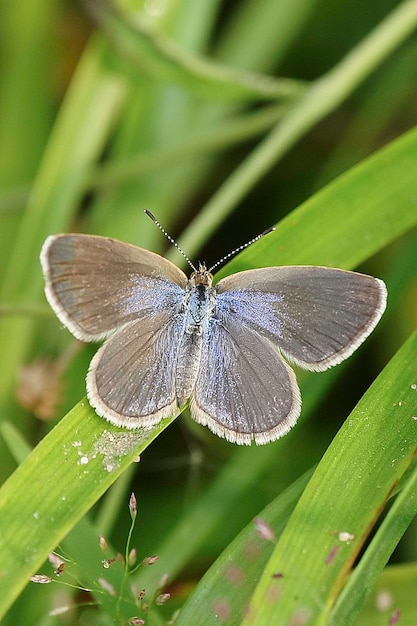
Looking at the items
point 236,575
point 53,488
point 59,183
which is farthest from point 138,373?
point 59,183

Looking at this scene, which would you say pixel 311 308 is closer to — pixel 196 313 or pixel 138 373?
pixel 196 313

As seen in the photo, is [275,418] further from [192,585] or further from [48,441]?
[192,585]

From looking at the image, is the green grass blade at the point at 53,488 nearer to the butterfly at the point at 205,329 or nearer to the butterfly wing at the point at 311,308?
the butterfly at the point at 205,329

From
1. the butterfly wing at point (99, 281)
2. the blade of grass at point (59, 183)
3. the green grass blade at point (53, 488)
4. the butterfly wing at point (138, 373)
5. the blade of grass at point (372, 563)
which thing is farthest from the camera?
the blade of grass at point (59, 183)

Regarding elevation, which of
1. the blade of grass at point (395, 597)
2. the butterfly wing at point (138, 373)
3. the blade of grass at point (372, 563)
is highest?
the butterfly wing at point (138, 373)

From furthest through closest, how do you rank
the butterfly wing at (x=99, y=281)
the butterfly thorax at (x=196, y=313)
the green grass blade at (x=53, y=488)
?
the butterfly thorax at (x=196, y=313)
the butterfly wing at (x=99, y=281)
the green grass blade at (x=53, y=488)

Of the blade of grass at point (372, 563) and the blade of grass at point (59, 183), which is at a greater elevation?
the blade of grass at point (59, 183)

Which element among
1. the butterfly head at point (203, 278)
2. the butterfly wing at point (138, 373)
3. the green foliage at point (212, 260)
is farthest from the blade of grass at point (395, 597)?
the butterfly head at point (203, 278)

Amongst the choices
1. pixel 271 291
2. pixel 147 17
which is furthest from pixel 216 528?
pixel 147 17
